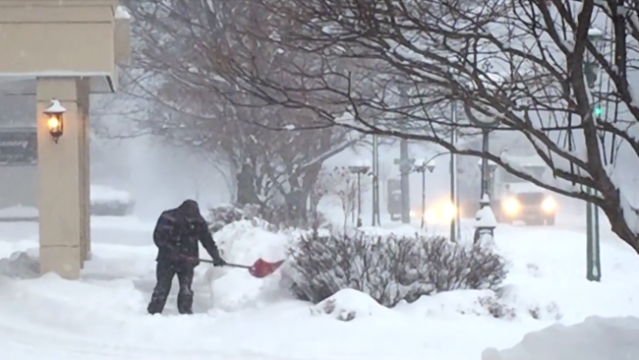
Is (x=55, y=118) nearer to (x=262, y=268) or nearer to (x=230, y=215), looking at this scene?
(x=262, y=268)

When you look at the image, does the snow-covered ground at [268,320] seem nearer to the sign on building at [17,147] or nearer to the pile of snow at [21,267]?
the pile of snow at [21,267]

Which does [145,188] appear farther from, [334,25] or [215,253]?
[334,25]

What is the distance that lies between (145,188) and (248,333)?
63.4 meters

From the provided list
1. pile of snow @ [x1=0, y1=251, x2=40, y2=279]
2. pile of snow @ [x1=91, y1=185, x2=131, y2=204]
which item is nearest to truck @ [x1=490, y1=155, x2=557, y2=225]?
pile of snow @ [x1=91, y1=185, x2=131, y2=204]

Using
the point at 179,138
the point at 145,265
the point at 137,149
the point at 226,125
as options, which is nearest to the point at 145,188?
the point at 137,149

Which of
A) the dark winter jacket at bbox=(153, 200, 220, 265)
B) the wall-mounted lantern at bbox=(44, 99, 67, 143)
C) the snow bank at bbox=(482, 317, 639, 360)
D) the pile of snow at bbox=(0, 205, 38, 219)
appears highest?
the wall-mounted lantern at bbox=(44, 99, 67, 143)

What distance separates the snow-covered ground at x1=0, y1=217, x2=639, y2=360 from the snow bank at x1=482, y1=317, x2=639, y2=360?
24 centimetres

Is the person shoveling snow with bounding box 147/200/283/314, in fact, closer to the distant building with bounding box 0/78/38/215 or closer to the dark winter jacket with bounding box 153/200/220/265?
the dark winter jacket with bounding box 153/200/220/265

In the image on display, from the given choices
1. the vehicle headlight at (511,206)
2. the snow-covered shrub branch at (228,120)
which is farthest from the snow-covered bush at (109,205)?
the snow-covered shrub branch at (228,120)

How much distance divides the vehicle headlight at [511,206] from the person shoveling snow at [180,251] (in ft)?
111

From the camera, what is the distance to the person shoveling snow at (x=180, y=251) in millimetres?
12781

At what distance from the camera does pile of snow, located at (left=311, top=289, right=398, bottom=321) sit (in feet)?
36.6

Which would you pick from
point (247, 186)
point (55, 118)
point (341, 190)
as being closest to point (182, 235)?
point (55, 118)

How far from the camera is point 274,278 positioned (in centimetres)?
1337
